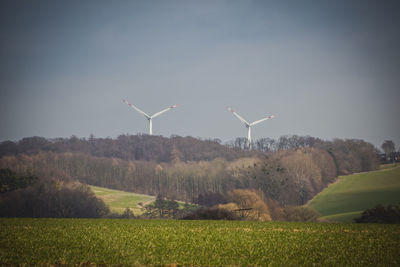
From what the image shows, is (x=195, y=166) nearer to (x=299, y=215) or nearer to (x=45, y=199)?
(x=45, y=199)

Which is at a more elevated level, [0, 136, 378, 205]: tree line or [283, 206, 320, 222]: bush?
[0, 136, 378, 205]: tree line

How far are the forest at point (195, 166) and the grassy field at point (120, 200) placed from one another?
819 centimetres

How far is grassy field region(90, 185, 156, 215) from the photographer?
125 m

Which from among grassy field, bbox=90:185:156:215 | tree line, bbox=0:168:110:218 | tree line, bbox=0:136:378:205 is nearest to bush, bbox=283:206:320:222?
tree line, bbox=0:136:378:205

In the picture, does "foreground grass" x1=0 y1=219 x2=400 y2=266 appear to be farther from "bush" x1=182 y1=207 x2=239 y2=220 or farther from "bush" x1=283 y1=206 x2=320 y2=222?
"bush" x1=283 y1=206 x2=320 y2=222

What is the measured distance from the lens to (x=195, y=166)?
172250 millimetres

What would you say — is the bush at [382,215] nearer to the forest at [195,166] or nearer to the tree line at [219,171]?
the forest at [195,166]

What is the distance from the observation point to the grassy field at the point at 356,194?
93.2 metres

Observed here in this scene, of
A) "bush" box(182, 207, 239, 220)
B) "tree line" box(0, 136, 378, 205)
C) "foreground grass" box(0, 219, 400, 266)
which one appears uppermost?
"tree line" box(0, 136, 378, 205)

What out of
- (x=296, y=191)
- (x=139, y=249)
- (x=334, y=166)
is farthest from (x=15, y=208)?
(x=334, y=166)

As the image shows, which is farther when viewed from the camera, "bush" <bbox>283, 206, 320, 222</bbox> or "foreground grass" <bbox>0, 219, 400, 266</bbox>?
"bush" <bbox>283, 206, 320, 222</bbox>

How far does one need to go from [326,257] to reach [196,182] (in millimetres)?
134414

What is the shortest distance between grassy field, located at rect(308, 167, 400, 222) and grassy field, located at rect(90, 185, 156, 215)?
5273 cm

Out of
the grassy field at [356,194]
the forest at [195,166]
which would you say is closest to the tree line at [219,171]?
the forest at [195,166]
